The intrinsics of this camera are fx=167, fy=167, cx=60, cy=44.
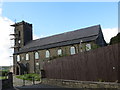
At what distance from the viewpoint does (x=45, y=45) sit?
4647 cm

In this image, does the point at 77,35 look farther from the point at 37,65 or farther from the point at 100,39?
the point at 37,65

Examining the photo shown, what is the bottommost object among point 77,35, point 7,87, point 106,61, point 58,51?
point 7,87

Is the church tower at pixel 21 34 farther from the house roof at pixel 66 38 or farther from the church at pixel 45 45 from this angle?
the house roof at pixel 66 38

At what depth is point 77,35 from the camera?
4188cm

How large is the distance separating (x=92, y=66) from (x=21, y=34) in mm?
44390

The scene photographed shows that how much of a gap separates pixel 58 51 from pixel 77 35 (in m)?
6.27

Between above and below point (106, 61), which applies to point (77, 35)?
above

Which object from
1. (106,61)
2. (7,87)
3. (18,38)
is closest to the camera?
(106,61)

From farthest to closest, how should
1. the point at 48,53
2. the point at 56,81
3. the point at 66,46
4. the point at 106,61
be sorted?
1. the point at 48,53
2. the point at 66,46
3. the point at 56,81
4. the point at 106,61

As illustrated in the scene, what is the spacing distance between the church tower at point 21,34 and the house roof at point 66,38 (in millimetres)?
2754

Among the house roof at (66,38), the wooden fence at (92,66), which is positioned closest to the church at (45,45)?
the house roof at (66,38)

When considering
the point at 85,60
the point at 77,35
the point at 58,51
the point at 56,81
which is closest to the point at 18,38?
the point at 58,51

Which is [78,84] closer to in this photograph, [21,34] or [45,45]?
[45,45]

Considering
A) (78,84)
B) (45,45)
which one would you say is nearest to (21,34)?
(45,45)
